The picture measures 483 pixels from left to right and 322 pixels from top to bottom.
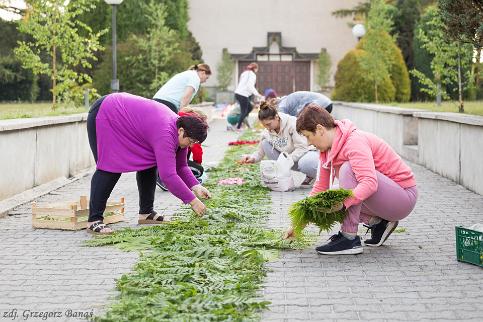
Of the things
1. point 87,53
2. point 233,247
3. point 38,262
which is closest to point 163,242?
point 233,247

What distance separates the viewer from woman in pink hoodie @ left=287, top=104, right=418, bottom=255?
21.7 ft

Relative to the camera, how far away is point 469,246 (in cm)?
637

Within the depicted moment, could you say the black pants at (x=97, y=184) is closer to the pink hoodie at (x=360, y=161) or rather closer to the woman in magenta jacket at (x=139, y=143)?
the woman in magenta jacket at (x=139, y=143)

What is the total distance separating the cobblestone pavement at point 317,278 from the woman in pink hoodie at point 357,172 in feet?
0.88

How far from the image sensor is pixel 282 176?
→ 1113 cm

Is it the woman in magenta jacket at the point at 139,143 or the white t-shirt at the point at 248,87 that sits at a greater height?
the white t-shirt at the point at 248,87

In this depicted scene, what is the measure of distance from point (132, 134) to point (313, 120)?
1873 mm

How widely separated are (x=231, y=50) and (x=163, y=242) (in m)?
40.9

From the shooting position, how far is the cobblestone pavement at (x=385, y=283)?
16.6 feet

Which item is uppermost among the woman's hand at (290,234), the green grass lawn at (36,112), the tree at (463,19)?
the tree at (463,19)

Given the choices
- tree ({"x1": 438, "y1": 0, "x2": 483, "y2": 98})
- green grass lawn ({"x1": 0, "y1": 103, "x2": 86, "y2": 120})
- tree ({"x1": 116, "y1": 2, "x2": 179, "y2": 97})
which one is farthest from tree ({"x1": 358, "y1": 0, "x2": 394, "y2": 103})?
tree ({"x1": 438, "y1": 0, "x2": 483, "y2": 98})

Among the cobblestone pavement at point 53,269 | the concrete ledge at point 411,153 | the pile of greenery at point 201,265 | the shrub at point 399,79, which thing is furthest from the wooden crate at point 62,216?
the shrub at point 399,79

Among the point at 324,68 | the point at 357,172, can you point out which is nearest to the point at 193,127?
the point at 357,172

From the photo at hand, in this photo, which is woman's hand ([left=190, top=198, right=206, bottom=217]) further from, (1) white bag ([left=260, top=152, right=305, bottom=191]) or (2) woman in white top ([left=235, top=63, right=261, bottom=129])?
(2) woman in white top ([left=235, top=63, right=261, bottom=129])
